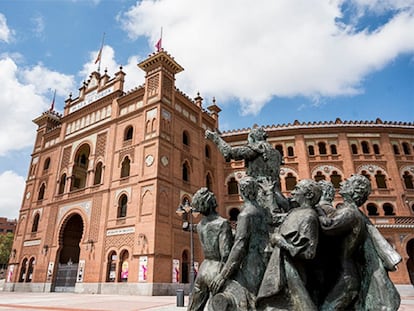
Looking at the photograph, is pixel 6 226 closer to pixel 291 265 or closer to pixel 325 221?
pixel 291 265

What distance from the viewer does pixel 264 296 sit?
2557 millimetres

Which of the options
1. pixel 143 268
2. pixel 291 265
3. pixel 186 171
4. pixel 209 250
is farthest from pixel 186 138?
pixel 291 265

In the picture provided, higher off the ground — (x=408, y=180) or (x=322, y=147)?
(x=322, y=147)

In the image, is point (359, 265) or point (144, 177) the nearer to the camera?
point (359, 265)

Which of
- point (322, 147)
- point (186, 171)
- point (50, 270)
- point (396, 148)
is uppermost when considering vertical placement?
point (322, 147)

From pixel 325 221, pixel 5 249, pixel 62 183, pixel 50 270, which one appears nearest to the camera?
pixel 325 221

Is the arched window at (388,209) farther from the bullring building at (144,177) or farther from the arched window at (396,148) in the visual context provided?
the arched window at (396,148)

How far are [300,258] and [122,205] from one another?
1833 centimetres

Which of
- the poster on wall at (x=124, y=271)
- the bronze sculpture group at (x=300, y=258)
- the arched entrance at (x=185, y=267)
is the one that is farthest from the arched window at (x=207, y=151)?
the bronze sculpture group at (x=300, y=258)

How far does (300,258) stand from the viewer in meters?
2.52

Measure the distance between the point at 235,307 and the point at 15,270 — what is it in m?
27.2

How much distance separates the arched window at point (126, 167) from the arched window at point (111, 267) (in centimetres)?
527

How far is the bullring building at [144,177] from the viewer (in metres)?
17.7

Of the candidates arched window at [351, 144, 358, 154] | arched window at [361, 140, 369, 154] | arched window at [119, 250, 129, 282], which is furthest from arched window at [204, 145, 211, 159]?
arched window at [361, 140, 369, 154]
